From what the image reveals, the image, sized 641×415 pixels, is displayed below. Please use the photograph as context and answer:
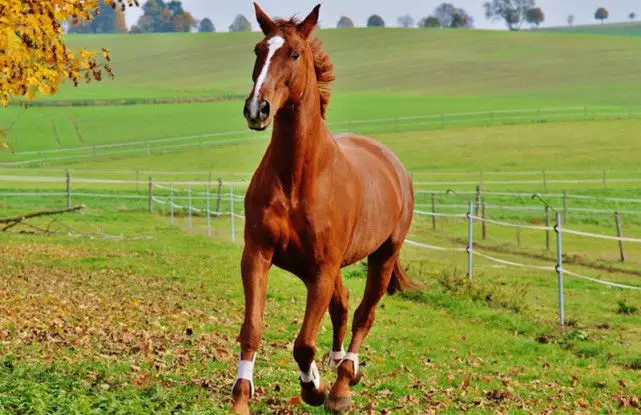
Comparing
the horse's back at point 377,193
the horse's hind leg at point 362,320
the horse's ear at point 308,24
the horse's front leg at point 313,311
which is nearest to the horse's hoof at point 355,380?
the horse's hind leg at point 362,320

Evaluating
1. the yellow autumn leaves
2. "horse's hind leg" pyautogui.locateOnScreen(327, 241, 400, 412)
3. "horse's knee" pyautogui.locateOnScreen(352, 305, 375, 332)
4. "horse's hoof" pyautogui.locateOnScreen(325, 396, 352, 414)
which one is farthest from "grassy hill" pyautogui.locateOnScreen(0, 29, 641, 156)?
"horse's hoof" pyautogui.locateOnScreen(325, 396, 352, 414)

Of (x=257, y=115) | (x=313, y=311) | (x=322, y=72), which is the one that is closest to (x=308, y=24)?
(x=322, y=72)

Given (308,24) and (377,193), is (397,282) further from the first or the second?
(308,24)

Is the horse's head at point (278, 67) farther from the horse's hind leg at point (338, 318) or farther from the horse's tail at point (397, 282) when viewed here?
the horse's tail at point (397, 282)

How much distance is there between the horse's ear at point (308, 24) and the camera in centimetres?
843

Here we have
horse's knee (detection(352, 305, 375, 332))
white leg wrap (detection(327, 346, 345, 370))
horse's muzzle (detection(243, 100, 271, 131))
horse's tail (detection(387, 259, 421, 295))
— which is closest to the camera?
horse's muzzle (detection(243, 100, 271, 131))

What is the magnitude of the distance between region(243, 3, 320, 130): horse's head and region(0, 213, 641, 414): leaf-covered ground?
2126 mm

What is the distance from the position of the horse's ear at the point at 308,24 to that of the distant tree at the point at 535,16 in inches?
6960

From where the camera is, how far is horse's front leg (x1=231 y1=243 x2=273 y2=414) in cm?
814

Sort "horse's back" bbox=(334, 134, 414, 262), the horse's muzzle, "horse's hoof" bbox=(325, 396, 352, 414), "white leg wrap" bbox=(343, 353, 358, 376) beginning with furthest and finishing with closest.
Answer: "white leg wrap" bbox=(343, 353, 358, 376), "horse's back" bbox=(334, 134, 414, 262), "horse's hoof" bbox=(325, 396, 352, 414), the horse's muzzle

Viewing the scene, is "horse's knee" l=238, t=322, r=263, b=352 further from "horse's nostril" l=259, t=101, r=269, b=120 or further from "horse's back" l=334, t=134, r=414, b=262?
"horse's nostril" l=259, t=101, r=269, b=120

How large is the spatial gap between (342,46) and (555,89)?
36.7m

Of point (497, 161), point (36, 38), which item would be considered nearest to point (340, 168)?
point (36, 38)

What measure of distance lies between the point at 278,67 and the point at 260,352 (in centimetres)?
494
